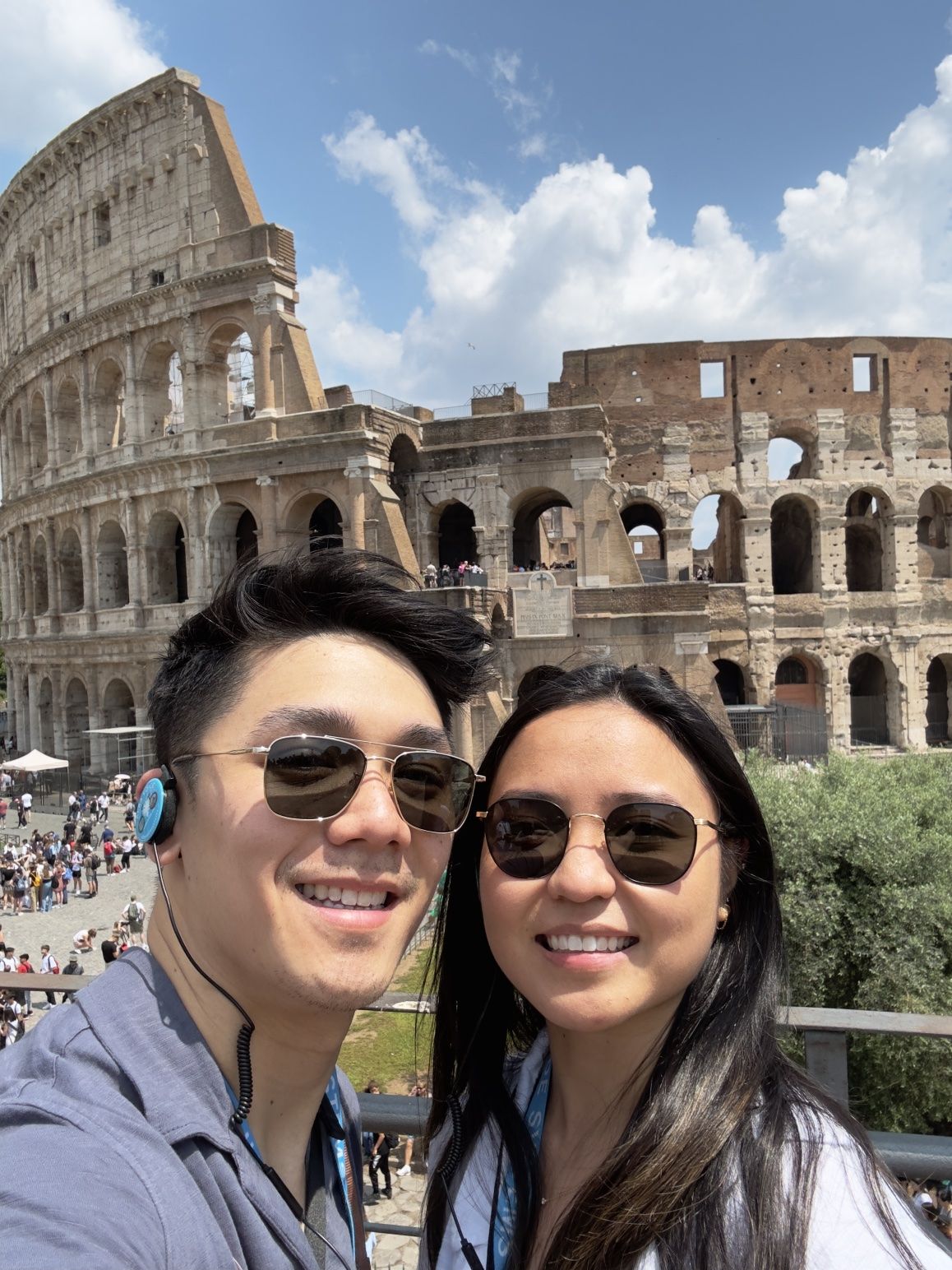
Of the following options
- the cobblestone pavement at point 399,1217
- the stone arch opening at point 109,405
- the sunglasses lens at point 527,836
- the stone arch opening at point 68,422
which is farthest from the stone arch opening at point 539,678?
the stone arch opening at point 68,422

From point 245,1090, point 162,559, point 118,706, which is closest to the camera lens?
point 245,1090

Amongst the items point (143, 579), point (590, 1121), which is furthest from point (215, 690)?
point (143, 579)

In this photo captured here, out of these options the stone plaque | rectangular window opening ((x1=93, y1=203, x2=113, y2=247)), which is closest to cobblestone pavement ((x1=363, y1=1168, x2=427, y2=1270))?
the stone plaque

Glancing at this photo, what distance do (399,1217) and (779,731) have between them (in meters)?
18.4

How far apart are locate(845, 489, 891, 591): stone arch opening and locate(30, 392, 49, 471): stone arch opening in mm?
26289

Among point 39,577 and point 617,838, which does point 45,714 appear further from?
point 617,838

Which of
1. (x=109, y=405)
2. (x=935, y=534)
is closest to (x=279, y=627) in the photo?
(x=109, y=405)

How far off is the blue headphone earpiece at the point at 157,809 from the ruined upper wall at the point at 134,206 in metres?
22.0

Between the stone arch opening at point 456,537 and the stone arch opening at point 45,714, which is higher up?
the stone arch opening at point 456,537

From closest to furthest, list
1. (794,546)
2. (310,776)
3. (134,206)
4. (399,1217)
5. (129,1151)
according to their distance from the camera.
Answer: (129,1151), (310,776), (399,1217), (134,206), (794,546)

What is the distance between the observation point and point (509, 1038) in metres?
2.43

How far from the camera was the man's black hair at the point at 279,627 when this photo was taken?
1771mm

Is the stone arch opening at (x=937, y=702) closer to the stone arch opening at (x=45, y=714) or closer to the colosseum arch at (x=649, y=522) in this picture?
the colosseum arch at (x=649, y=522)

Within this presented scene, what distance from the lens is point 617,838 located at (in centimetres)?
182
